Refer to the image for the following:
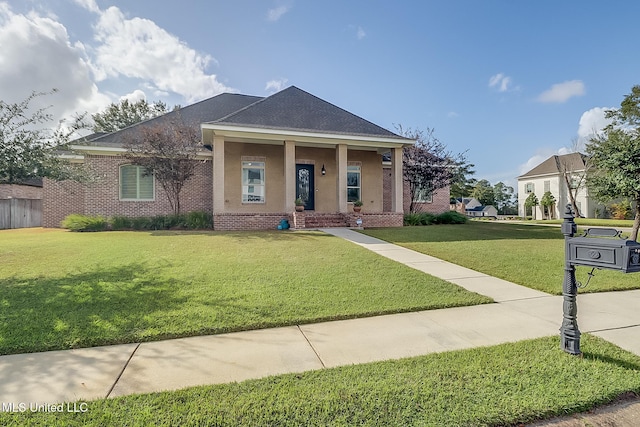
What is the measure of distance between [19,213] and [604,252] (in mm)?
23043

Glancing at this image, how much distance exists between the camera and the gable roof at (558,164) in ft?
102

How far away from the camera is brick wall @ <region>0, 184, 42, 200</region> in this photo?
17498 mm

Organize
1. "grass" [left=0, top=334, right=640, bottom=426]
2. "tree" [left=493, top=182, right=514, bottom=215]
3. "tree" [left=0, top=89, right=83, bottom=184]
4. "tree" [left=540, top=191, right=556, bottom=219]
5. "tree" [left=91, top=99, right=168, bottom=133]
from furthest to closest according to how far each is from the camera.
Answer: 1. "tree" [left=493, top=182, right=514, bottom=215]
2. "tree" [left=540, top=191, right=556, bottom=219]
3. "tree" [left=91, top=99, right=168, bottom=133]
4. "tree" [left=0, top=89, right=83, bottom=184]
5. "grass" [left=0, top=334, right=640, bottom=426]

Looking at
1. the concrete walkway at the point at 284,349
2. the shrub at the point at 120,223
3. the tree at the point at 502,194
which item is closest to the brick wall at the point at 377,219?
the concrete walkway at the point at 284,349

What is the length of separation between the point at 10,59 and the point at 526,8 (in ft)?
55.6

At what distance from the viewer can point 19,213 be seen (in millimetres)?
16062

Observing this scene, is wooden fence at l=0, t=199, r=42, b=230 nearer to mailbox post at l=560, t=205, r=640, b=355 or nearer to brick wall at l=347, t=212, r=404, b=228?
brick wall at l=347, t=212, r=404, b=228

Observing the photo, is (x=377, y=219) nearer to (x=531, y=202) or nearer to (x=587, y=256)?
(x=587, y=256)

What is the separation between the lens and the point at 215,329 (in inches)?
136

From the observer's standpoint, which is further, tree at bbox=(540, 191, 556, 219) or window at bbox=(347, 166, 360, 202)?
tree at bbox=(540, 191, 556, 219)

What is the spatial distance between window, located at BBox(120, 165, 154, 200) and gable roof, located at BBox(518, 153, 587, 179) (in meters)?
37.9

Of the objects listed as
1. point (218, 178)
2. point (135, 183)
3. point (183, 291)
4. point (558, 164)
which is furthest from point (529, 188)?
point (183, 291)

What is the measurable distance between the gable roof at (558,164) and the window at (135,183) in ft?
124

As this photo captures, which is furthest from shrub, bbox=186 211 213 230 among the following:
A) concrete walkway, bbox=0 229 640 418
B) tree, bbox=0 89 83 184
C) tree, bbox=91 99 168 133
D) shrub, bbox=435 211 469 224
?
tree, bbox=91 99 168 133
